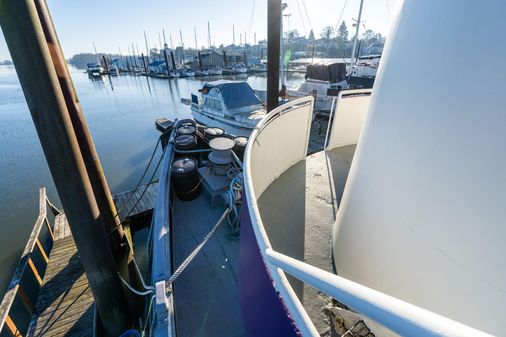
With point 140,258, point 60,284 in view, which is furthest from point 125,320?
point 140,258

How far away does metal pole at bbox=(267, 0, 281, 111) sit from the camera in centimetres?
601

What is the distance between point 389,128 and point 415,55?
0.57 m

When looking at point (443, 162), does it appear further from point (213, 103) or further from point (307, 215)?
point (213, 103)

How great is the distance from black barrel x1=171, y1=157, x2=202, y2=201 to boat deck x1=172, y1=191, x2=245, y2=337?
57 cm

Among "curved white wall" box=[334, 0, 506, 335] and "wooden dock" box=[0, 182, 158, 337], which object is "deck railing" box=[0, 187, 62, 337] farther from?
"curved white wall" box=[334, 0, 506, 335]

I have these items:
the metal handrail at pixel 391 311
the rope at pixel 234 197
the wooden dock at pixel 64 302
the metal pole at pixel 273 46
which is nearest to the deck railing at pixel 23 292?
the wooden dock at pixel 64 302

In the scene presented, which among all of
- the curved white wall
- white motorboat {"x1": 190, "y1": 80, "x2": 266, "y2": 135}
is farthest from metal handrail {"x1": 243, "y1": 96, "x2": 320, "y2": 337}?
white motorboat {"x1": 190, "y1": 80, "x2": 266, "y2": 135}

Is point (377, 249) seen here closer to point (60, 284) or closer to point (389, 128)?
point (389, 128)

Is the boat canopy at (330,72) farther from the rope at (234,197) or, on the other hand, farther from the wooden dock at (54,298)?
the wooden dock at (54,298)

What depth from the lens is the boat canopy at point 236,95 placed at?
15.1 metres

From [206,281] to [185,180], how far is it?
273 cm

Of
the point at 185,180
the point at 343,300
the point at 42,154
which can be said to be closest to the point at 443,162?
the point at 343,300

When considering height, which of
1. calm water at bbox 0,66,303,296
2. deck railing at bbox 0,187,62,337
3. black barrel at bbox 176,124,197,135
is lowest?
calm water at bbox 0,66,303,296

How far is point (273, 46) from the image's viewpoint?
656cm
